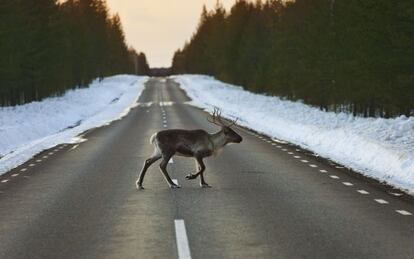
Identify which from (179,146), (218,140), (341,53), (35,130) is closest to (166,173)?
(179,146)

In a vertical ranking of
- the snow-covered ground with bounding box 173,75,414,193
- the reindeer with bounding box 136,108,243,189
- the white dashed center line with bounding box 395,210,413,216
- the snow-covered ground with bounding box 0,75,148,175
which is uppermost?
the reindeer with bounding box 136,108,243,189

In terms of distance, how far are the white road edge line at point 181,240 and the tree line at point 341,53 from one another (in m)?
15.3

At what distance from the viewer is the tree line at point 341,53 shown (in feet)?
77.9

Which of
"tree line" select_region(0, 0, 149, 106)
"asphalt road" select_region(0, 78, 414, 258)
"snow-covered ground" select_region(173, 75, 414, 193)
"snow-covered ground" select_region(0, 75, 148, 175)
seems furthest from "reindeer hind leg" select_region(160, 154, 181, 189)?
"tree line" select_region(0, 0, 149, 106)

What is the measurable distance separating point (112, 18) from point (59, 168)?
127m

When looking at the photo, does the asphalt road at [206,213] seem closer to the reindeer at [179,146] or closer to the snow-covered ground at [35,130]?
the reindeer at [179,146]

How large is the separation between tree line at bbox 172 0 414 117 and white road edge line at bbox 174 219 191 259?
1533 cm

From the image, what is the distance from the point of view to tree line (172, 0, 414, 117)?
23.7m

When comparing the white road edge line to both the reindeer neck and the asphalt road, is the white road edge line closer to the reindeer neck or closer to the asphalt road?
the asphalt road

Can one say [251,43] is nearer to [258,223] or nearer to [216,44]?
[216,44]

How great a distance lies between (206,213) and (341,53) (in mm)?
25425

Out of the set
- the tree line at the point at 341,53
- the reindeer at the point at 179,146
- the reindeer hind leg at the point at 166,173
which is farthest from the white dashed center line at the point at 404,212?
the tree line at the point at 341,53

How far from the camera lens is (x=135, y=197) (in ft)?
36.7

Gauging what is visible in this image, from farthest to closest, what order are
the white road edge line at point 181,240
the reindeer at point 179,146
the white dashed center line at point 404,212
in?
the reindeer at point 179,146 → the white dashed center line at point 404,212 → the white road edge line at point 181,240
